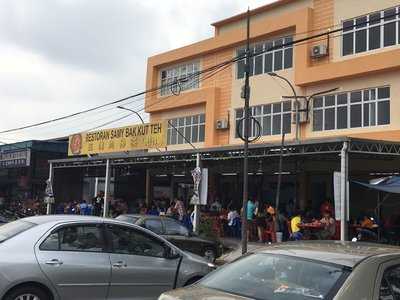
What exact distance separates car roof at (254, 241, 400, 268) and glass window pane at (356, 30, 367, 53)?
22631 mm

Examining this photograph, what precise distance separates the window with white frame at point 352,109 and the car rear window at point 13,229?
19761 mm

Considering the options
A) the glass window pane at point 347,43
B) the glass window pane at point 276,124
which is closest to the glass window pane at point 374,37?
the glass window pane at point 347,43

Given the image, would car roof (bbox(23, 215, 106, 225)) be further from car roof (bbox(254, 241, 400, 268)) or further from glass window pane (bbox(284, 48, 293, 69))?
glass window pane (bbox(284, 48, 293, 69))

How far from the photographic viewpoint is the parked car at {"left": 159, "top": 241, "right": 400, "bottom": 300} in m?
4.59

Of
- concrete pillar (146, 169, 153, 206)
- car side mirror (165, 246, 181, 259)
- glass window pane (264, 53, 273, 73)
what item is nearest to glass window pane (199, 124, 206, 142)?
concrete pillar (146, 169, 153, 206)

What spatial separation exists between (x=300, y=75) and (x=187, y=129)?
383 inches

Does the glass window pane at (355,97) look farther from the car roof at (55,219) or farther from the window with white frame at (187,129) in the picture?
the car roof at (55,219)

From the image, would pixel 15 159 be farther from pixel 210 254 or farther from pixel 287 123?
pixel 210 254

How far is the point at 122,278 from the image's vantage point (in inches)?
322

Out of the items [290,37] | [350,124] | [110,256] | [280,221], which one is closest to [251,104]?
[290,37]

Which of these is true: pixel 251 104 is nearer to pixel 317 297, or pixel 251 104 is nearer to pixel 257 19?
pixel 257 19

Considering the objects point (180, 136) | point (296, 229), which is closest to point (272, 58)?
point (180, 136)

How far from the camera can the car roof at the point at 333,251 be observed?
488cm

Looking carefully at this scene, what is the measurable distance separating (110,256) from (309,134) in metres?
21.5
